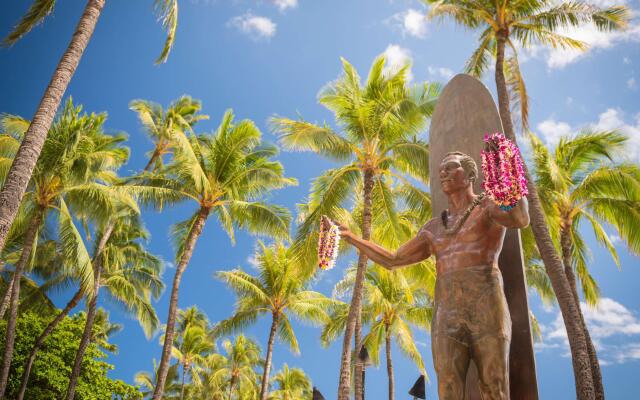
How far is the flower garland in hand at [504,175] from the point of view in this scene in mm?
3000

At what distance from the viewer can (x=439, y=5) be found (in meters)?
13.5

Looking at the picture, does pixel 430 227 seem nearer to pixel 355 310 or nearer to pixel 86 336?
pixel 355 310

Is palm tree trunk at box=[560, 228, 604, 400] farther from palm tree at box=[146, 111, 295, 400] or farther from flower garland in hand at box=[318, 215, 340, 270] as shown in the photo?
flower garland in hand at box=[318, 215, 340, 270]

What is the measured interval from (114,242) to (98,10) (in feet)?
52.7

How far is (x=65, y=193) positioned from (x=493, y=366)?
1589cm

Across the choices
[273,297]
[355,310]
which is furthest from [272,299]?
[355,310]

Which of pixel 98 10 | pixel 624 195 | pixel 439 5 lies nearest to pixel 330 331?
pixel 624 195

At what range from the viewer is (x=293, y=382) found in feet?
131

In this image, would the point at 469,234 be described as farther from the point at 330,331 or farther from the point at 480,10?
the point at 330,331

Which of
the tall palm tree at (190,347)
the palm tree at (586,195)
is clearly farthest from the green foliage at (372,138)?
the tall palm tree at (190,347)

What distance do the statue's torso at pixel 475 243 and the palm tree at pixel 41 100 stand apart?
5.62 meters

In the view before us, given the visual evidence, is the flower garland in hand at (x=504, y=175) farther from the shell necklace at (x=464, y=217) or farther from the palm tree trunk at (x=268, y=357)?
the palm tree trunk at (x=268, y=357)

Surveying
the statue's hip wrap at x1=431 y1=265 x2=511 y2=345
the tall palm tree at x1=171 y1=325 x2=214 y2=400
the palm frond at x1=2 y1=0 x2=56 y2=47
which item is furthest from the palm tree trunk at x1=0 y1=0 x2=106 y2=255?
the tall palm tree at x1=171 y1=325 x2=214 y2=400

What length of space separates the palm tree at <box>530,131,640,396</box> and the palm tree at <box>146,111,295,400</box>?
27.5 ft
